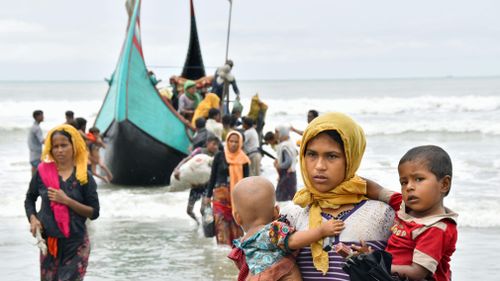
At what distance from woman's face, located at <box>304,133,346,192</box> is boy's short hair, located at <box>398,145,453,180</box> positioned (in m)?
0.22

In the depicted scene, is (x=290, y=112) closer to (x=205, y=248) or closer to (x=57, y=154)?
(x=205, y=248)

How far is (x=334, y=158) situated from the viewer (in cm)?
263

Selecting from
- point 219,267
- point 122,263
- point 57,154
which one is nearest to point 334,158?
point 57,154

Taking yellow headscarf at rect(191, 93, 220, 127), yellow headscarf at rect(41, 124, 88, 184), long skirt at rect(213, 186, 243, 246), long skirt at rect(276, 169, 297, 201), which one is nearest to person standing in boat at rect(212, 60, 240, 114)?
yellow headscarf at rect(191, 93, 220, 127)

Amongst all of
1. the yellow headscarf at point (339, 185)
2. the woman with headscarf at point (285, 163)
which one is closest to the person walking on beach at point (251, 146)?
the woman with headscarf at point (285, 163)

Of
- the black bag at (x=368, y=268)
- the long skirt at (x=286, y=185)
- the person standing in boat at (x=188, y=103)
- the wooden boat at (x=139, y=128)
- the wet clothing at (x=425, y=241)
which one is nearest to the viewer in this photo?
the black bag at (x=368, y=268)

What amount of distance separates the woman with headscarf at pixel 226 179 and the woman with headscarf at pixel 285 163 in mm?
3006

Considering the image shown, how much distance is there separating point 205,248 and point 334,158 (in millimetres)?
6803

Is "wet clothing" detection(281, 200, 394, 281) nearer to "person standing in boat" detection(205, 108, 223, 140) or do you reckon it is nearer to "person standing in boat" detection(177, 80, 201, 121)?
"person standing in boat" detection(205, 108, 223, 140)

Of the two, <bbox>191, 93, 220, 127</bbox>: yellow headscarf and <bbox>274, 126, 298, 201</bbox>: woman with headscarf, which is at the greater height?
<bbox>191, 93, 220, 127</bbox>: yellow headscarf

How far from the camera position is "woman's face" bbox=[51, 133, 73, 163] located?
5.11 metres

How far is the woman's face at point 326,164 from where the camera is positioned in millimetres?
2611

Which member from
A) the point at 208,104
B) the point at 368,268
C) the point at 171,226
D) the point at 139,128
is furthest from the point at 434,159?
the point at 139,128

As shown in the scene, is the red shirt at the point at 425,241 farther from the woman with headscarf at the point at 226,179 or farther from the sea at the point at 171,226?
the woman with headscarf at the point at 226,179
